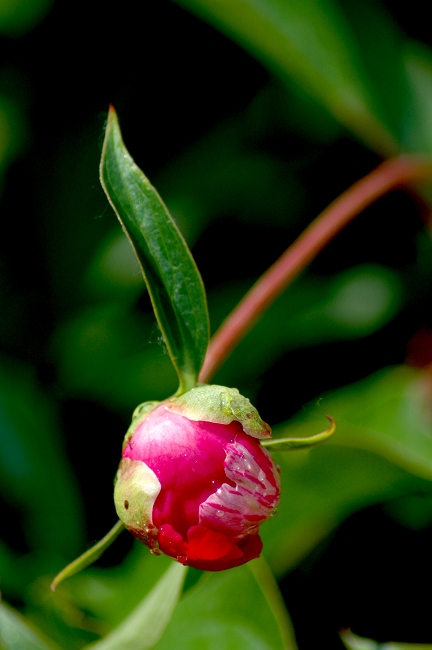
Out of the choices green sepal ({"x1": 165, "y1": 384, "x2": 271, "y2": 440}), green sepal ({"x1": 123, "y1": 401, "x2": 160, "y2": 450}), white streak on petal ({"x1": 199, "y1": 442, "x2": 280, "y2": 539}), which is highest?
green sepal ({"x1": 123, "y1": 401, "x2": 160, "y2": 450})

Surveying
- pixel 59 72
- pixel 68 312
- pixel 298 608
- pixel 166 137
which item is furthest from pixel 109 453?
pixel 59 72

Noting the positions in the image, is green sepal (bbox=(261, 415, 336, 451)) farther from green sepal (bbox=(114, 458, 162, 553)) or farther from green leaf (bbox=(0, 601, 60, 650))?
green leaf (bbox=(0, 601, 60, 650))

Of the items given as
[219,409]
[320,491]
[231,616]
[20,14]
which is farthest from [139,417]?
[20,14]

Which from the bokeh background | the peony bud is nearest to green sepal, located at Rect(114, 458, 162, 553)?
the peony bud

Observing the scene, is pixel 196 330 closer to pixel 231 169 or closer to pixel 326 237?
pixel 326 237

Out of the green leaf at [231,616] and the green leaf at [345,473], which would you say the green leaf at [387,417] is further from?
the green leaf at [231,616]

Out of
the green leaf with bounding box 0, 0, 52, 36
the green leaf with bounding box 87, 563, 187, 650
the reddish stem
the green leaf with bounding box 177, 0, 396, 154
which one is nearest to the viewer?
the green leaf with bounding box 87, 563, 187, 650
